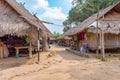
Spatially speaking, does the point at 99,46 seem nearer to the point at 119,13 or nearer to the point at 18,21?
the point at 119,13

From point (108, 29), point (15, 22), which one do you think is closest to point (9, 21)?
point (15, 22)

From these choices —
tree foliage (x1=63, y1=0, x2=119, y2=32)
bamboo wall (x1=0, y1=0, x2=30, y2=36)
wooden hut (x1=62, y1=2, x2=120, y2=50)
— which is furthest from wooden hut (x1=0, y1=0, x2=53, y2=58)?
tree foliage (x1=63, y1=0, x2=119, y2=32)

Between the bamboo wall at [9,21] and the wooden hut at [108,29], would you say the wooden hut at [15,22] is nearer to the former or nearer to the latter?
the bamboo wall at [9,21]

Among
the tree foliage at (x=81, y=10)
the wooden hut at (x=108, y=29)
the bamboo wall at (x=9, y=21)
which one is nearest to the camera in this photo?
the bamboo wall at (x=9, y=21)

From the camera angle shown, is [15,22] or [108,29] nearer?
[15,22]

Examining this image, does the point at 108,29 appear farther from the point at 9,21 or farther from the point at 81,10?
the point at 81,10

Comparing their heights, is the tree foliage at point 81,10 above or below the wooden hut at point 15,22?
above

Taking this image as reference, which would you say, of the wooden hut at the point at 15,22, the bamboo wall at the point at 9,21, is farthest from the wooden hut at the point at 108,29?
the bamboo wall at the point at 9,21

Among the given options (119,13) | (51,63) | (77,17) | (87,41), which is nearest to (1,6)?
(51,63)

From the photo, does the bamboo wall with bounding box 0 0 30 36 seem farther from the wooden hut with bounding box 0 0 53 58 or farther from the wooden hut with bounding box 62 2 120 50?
the wooden hut with bounding box 62 2 120 50

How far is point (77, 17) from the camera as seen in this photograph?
36156 mm

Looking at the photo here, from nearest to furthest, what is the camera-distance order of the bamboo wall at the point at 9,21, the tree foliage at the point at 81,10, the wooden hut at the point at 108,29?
the bamboo wall at the point at 9,21, the wooden hut at the point at 108,29, the tree foliage at the point at 81,10

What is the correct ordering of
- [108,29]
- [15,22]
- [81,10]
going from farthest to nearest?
[81,10] → [108,29] → [15,22]

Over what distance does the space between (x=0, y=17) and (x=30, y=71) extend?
467cm
